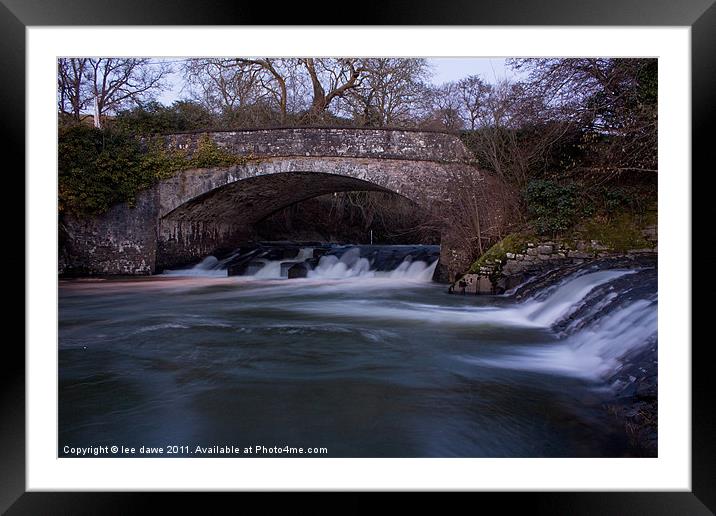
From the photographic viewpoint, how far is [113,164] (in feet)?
34.4

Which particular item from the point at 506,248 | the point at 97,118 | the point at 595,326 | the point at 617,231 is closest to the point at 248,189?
the point at 97,118

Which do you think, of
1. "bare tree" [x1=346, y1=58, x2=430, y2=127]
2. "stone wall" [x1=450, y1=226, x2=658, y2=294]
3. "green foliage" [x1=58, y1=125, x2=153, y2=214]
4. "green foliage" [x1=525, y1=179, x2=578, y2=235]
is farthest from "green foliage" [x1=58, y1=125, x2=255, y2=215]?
"green foliage" [x1=525, y1=179, x2=578, y2=235]

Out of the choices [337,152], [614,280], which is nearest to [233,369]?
[614,280]

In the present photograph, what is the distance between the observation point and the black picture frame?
5.89 feet

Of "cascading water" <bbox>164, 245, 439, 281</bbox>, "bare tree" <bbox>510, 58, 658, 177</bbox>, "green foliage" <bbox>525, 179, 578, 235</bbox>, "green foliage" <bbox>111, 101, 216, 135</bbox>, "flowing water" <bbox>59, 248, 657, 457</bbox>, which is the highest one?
"green foliage" <bbox>111, 101, 216, 135</bbox>

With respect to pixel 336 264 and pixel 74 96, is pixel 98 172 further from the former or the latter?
pixel 336 264

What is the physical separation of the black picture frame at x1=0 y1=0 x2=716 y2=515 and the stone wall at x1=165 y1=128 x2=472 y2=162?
738 centimetres

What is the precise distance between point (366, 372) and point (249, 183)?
7981 millimetres

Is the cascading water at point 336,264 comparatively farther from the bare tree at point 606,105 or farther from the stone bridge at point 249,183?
the bare tree at point 606,105

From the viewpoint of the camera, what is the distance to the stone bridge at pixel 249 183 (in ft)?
31.9

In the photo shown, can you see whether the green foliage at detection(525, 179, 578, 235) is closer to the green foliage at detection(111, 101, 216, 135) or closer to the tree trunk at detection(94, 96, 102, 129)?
the tree trunk at detection(94, 96, 102, 129)

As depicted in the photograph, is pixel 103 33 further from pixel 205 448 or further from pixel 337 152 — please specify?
pixel 337 152

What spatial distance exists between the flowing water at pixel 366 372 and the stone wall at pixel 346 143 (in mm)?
3786

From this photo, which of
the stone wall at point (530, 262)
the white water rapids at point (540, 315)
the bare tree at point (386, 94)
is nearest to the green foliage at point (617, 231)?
the stone wall at point (530, 262)
